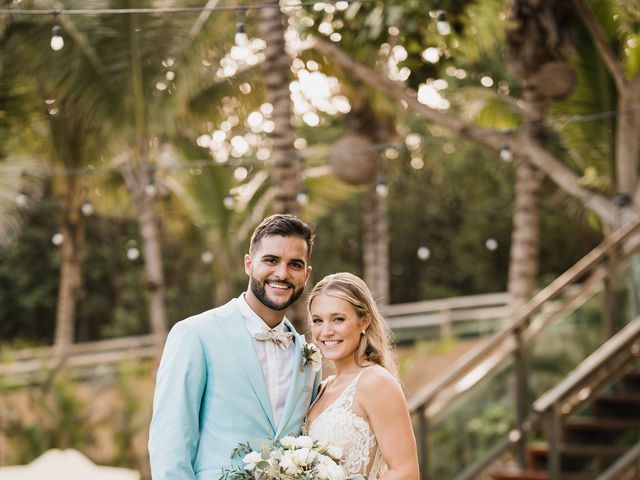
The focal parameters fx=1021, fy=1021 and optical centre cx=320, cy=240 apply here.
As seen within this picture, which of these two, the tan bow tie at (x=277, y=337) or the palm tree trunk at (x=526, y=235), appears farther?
the palm tree trunk at (x=526, y=235)

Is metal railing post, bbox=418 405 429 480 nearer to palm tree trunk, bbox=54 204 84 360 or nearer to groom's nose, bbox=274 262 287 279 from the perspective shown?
groom's nose, bbox=274 262 287 279

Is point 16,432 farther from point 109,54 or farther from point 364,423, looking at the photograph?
point 364,423

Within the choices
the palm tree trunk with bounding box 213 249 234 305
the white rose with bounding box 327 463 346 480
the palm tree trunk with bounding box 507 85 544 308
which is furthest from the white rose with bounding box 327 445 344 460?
the palm tree trunk with bounding box 213 249 234 305

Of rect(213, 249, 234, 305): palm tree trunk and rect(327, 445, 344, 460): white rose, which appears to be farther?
rect(213, 249, 234, 305): palm tree trunk

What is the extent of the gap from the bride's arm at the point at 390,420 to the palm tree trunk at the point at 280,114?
5.29m

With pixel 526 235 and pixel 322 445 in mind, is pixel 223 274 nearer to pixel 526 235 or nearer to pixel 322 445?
pixel 526 235

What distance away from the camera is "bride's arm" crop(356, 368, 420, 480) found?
408cm

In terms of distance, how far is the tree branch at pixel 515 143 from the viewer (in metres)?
10.2

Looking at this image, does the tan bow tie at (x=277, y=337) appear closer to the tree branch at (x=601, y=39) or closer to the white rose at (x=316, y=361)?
the white rose at (x=316, y=361)

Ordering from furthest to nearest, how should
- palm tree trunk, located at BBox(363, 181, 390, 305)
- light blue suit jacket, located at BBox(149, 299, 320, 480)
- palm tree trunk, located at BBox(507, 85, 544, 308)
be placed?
palm tree trunk, located at BBox(363, 181, 390, 305), palm tree trunk, located at BBox(507, 85, 544, 308), light blue suit jacket, located at BBox(149, 299, 320, 480)

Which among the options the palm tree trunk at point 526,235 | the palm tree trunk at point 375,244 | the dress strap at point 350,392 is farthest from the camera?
the palm tree trunk at point 375,244

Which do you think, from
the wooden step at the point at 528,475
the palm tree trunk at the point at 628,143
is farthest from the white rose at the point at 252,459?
the palm tree trunk at the point at 628,143

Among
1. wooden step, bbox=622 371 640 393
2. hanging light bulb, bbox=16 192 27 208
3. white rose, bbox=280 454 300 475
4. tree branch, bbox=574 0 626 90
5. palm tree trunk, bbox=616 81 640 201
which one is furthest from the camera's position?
hanging light bulb, bbox=16 192 27 208

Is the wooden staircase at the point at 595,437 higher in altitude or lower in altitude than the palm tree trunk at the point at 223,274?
lower
